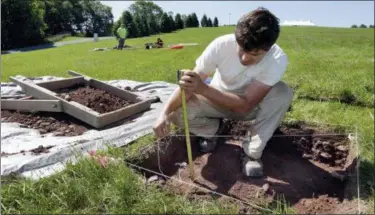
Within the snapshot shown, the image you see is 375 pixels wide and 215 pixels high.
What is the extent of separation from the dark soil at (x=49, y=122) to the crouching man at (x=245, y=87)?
55.7 inches

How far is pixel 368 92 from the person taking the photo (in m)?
4.30

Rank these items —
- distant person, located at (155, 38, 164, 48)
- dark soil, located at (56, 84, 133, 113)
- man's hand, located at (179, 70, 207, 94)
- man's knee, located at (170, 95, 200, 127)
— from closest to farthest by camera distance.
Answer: man's hand, located at (179, 70, 207, 94) → man's knee, located at (170, 95, 200, 127) → dark soil, located at (56, 84, 133, 113) → distant person, located at (155, 38, 164, 48)

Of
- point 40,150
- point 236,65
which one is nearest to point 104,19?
point 40,150

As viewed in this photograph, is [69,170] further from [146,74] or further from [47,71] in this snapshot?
[47,71]

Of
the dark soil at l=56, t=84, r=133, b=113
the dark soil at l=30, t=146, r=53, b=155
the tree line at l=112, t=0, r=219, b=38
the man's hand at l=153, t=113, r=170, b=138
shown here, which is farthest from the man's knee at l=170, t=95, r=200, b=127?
the tree line at l=112, t=0, r=219, b=38

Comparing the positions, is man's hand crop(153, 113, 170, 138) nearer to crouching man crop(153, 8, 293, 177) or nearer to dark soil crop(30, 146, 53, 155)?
crouching man crop(153, 8, 293, 177)

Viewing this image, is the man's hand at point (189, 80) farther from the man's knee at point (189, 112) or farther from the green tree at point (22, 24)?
the green tree at point (22, 24)

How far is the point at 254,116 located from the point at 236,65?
18.4 inches

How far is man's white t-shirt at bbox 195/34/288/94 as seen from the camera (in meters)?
2.48

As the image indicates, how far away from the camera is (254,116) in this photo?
2.83 meters

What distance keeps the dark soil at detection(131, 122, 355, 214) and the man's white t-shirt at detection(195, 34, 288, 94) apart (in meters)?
0.55

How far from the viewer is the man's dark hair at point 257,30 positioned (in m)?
2.24

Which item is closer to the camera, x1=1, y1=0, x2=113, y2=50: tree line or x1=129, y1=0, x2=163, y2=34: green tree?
x1=129, y1=0, x2=163, y2=34: green tree

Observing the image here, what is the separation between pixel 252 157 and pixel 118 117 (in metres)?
1.81
